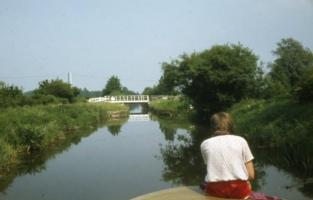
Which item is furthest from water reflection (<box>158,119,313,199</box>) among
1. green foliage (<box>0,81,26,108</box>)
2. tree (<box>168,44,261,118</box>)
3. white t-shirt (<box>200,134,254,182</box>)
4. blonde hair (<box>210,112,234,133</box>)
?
green foliage (<box>0,81,26,108</box>)

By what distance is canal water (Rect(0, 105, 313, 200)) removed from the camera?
40.5 ft

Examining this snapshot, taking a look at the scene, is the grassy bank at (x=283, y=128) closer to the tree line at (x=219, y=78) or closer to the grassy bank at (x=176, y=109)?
the tree line at (x=219, y=78)

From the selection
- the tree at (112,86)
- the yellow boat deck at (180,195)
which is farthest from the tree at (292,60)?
the tree at (112,86)

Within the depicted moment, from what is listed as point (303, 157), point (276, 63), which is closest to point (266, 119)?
point (303, 157)

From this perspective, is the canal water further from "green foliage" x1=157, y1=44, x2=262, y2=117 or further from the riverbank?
"green foliage" x1=157, y1=44, x2=262, y2=117

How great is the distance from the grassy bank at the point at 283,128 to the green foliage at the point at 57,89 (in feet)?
111

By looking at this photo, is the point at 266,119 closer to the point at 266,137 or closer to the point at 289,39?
the point at 266,137

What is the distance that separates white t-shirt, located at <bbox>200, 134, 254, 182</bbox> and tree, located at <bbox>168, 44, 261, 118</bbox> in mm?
25480

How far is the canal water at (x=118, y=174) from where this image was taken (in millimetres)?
12344

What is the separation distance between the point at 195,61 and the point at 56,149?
12.6 meters

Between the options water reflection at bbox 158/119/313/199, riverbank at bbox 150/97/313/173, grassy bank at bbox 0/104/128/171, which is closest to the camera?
water reflection at bbox 158/119/313/199

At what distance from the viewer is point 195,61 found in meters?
32.2

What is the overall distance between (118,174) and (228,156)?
10.1m

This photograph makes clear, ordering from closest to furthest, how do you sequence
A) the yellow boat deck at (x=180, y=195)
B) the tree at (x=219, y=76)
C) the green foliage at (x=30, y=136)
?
the yellow boat deck at (x=180, y=195), the green foliage at (x=30, y=136), the tree at (x=219, y=76)
